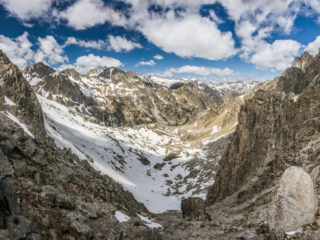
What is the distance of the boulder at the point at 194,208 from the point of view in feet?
91.5

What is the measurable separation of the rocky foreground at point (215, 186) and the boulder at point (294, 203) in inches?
1.6

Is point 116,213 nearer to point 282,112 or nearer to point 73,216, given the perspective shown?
point 73,216

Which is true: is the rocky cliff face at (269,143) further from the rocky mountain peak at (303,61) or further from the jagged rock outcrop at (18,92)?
the rocky mountain peak at (303,61)

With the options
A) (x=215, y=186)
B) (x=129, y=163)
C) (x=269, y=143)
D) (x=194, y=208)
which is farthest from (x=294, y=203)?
(x=129, y=163)

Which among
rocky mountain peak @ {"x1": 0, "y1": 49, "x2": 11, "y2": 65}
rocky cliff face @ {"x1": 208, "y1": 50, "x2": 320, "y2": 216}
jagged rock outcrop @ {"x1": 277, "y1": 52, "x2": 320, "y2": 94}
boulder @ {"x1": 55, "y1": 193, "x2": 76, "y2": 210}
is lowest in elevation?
boulder @ {"x1": 55, "y1": 193, "x2": 76, "y2": 210}

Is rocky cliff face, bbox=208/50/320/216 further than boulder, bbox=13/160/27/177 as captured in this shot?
Yes

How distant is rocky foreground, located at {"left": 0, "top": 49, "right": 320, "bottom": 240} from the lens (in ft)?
32.3

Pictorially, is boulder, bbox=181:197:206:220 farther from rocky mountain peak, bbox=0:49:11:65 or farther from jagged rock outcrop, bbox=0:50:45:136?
rocky mountain peak, bbox=0:49:11:65

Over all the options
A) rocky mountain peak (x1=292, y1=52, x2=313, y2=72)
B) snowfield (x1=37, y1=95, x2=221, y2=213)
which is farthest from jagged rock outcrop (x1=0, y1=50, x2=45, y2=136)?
rocky mountain peak (x1=292, y1=52, x2=313, y2=72)

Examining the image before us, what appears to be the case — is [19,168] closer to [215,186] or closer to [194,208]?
[194,208]

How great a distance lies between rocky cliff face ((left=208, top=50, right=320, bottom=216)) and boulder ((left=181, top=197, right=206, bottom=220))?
4.79 meters

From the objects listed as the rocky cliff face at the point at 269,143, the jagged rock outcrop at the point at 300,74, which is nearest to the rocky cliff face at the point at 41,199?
the rocky cliff face at the point at 269,143

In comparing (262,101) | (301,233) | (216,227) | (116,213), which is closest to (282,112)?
(262,101)

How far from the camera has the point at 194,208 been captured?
29406mm
